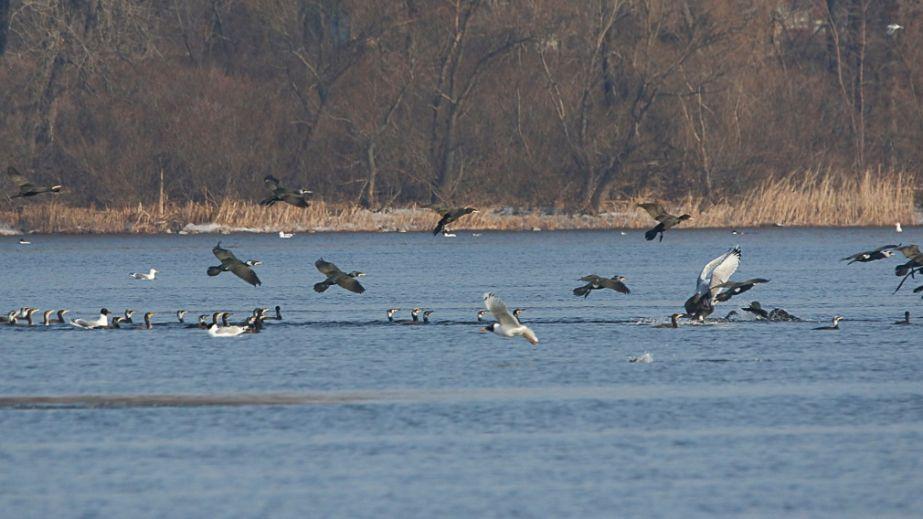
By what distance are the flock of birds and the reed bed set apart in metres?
25.2

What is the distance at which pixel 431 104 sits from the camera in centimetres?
5866

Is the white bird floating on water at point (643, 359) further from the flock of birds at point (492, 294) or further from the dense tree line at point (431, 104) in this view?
the dense tree line at point (431, 104)

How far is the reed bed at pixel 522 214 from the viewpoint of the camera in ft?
174

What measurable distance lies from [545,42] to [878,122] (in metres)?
13.4

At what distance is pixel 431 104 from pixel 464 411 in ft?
136

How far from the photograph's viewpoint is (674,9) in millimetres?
55531

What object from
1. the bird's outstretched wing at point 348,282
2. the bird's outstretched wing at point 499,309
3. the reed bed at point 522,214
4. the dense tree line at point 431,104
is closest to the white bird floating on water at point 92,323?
the bird's outstretched wing at point 348,282

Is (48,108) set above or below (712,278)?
above

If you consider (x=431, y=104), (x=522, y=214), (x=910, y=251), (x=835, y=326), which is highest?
(x=431, y=104)

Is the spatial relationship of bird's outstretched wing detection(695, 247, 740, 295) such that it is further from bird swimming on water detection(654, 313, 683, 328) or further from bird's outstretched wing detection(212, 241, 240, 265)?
bird's outstretched wing detection(212, 241, 240, 265)

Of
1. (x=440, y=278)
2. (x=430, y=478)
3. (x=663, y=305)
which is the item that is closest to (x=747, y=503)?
(x=430, y=478)

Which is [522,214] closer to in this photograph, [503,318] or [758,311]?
[758,311]

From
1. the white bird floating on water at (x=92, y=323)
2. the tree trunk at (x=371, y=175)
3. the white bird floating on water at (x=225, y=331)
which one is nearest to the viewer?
the white bird floating on water at (x=225, y=331)

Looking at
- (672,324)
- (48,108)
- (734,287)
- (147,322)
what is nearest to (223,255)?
(147,322)
